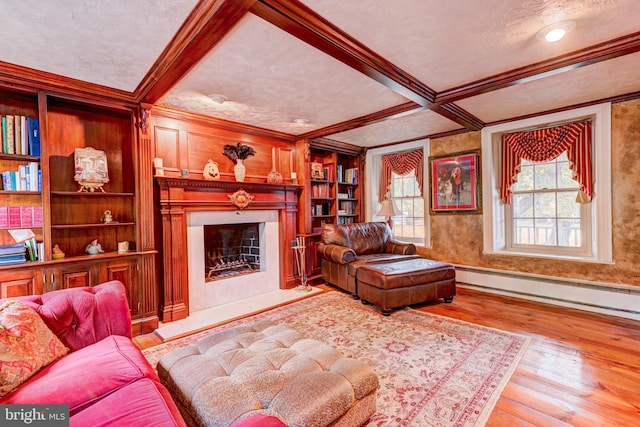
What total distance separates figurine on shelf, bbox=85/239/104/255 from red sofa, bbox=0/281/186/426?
3.76ft

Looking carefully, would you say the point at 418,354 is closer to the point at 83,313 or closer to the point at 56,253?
the point at 83,313

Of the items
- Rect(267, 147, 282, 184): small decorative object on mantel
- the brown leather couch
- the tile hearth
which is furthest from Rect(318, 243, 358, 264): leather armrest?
Rect(267, 147, 282, 184): small decorative object on mantel

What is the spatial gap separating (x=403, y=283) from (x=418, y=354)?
3.30 feet

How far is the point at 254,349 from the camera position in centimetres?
168

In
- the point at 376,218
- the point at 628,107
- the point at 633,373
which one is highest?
the point at 628,107

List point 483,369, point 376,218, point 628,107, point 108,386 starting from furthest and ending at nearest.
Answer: point 376,218
point 628,107
point 483,369
point 108,386

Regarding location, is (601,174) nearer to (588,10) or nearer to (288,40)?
(588,10)

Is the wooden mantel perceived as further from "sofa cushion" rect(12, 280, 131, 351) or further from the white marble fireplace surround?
"sofa cushion" rect(12, 280, 131, 351)

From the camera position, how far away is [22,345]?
4.38 ft

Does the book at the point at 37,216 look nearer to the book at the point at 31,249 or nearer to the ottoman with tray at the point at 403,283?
the book at the point at 31,249

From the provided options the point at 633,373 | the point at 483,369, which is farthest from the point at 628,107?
the point at 483,369

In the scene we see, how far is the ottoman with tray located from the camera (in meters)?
3.25

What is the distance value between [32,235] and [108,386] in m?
2.08

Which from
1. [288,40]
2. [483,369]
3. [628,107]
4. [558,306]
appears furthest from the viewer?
[558,306]
